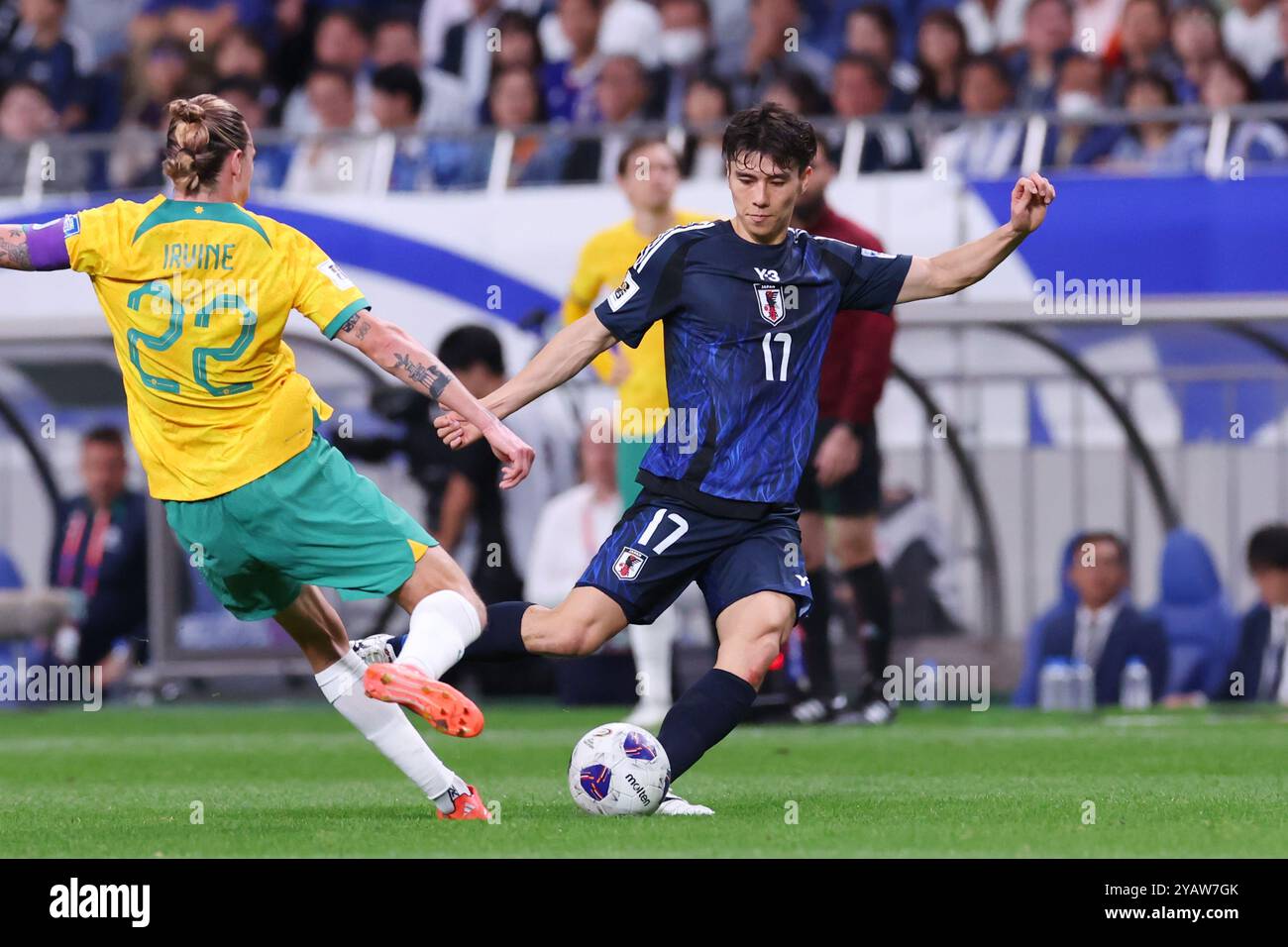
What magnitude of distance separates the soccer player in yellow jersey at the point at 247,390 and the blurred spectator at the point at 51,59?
421 inches

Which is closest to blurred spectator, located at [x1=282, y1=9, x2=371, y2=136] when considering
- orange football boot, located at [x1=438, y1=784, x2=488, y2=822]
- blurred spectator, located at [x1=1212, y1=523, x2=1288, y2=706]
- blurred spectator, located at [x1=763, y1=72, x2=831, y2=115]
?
blurred spectator, located at [x1=763, y1=72, x2=831, y2=115]

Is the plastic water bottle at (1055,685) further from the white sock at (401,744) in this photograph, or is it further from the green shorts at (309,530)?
the green shorts at (309,530)

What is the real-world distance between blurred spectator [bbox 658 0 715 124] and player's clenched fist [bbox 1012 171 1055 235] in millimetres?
8296

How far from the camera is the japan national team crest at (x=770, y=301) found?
6.95 m

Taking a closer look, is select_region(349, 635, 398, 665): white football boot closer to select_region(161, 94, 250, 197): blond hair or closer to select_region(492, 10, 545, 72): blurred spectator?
select_region(161, 94, 250, 197): blond hair

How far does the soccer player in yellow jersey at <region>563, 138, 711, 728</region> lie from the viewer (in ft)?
33.0

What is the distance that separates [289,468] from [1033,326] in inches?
276

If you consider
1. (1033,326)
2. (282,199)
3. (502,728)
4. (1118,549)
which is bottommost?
(502,728)

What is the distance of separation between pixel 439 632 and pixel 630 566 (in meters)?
0.74

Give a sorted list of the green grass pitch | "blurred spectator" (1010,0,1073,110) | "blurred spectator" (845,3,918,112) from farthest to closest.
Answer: "blurred spectator" (845,3,918,112), "blurred spectator" (1010,0,1073,110), the green grass pitch

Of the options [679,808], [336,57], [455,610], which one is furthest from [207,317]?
[336,57]
